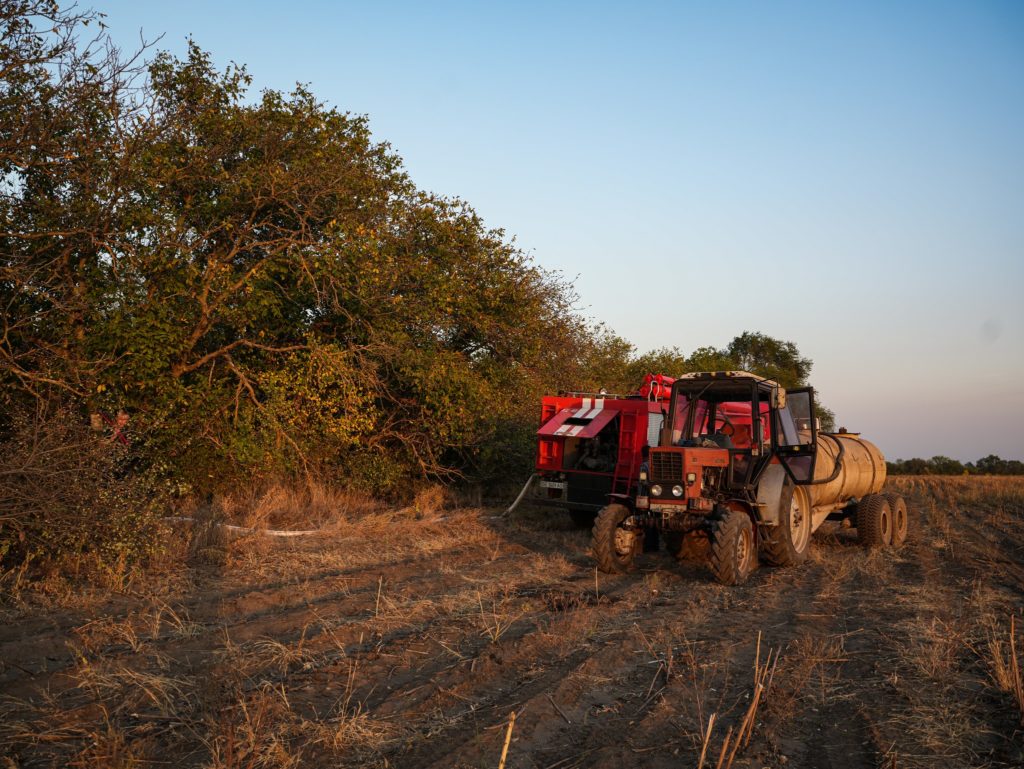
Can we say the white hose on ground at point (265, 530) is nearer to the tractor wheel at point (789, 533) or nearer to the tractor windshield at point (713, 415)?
the tractor windshield at point (713, 415)

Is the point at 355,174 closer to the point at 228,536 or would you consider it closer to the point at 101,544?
the point at 228,536

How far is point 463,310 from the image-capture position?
14719 mm

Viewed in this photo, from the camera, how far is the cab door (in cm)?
946

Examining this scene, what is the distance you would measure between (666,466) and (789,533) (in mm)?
1922

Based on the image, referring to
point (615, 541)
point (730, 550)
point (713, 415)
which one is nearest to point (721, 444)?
point (713, 415)

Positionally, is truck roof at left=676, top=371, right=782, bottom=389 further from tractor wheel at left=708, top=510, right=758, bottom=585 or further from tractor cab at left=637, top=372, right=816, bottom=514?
tractor wheel at left=708, top=510, right=758, bottom=585

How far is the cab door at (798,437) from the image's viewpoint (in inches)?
372

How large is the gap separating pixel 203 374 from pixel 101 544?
446 cm

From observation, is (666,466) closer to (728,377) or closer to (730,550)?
(730,550)

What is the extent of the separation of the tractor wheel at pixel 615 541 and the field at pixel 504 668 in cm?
20

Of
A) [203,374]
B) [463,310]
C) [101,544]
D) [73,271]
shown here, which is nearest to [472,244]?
[463,310]

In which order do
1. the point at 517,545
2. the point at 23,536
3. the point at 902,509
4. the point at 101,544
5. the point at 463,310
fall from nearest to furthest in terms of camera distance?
the point at 23,536
the point at 101,544
the point at 517,545
the point at 902,509
the point at 463,310

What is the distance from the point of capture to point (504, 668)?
5.09 m

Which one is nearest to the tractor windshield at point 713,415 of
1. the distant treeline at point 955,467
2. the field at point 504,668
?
the field at point 504,668
